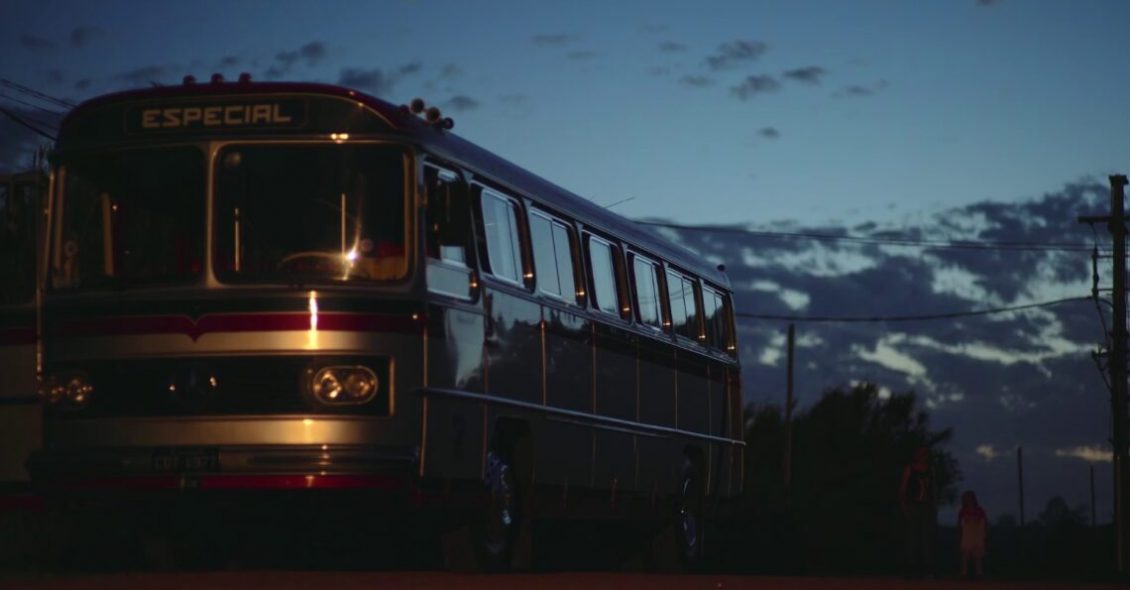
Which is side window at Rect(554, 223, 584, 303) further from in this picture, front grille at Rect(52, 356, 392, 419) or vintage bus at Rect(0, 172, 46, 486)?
vintage bus at Rect(0, 172, 46, 486)

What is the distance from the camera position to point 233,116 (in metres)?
14.2

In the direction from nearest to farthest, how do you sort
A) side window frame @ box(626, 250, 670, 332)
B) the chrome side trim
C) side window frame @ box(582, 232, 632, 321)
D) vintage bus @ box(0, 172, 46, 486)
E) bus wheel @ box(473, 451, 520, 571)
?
the chrome side trim
vintage bus @ box(0, 172, 46, 486)
bus wheel @ box(473, 451, 520, 571)
side window frame @ box(582, 232, 632, 321)
side window frame @ box(626, 250, 670, 332)

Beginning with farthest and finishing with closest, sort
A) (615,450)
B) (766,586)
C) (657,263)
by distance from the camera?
1. (657,263)
2. (615,450)
3. (766,586)

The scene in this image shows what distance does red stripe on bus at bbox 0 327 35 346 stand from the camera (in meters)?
15.5

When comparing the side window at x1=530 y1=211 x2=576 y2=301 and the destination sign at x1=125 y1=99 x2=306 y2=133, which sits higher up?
the destination sign at x1=125 y1=99 x2=306 y2=133

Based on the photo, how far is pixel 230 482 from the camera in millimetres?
13695

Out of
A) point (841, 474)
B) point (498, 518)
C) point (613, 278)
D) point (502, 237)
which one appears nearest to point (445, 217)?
point (502, 237)

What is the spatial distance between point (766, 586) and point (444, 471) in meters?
2.65

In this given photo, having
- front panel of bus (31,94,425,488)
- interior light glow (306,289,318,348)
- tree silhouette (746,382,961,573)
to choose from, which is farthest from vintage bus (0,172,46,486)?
tree silhouette (746,382,961,573)

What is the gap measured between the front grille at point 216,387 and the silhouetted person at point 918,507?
10.7 meters

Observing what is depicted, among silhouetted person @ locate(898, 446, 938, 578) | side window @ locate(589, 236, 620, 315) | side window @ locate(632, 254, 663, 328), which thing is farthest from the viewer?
silhouetted person @ locate(898, 446, 938, 578)

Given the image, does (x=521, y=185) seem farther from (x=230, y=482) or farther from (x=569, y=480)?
(x=230, y=482)

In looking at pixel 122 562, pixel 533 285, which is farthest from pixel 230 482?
pixel 122 562

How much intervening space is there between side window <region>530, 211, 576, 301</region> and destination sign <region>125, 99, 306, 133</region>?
123 inches
